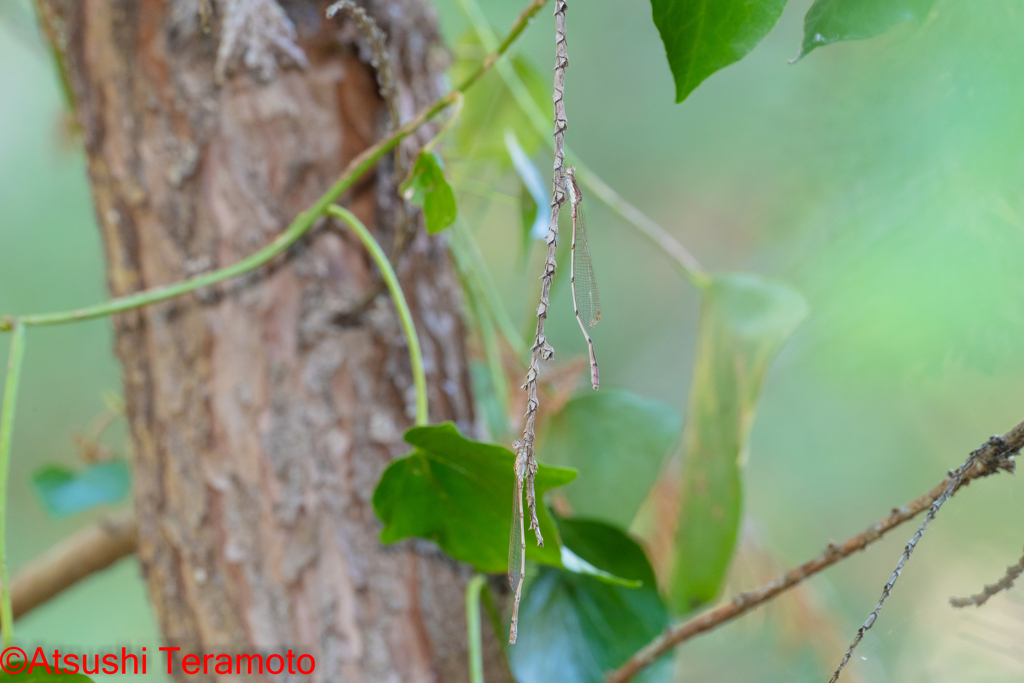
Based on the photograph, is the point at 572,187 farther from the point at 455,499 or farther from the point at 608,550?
the point at 608,550

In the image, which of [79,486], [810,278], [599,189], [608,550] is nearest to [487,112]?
[599,189]

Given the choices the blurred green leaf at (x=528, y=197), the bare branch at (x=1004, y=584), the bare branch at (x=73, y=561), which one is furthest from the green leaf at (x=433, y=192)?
the bare branch at (x=73, y=561)

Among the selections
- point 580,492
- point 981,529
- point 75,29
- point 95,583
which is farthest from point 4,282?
point 981,529

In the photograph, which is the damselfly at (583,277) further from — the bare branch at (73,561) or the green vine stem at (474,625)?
the bare branch at (73,561)

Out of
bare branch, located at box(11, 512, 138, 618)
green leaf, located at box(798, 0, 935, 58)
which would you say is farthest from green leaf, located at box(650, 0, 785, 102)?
bare branch, located at box(11, 512, 138, 618)

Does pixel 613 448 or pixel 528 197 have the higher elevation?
pixel 528 197

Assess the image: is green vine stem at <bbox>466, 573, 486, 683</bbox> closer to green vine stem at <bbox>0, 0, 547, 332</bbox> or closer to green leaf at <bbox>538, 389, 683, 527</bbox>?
green leaf at <bbox>538, 389, 683, 527</bbox>
